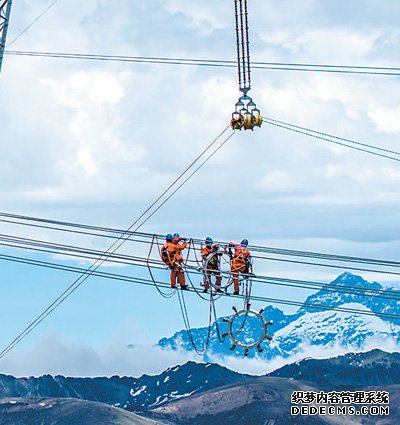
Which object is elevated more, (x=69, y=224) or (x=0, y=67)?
(x=0, y=67)

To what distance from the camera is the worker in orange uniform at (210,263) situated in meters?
46.3

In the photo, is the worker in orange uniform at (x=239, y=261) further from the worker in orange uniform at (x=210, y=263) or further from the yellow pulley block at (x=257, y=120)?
the yellow pulley block at (x=257, y=120)

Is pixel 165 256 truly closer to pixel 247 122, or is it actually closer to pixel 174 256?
pixel 174 256

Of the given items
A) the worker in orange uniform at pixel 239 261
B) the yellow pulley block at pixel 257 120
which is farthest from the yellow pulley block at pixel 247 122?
the worker in orange uniform at pixel 239 261

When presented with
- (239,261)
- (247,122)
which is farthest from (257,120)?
(239,261)

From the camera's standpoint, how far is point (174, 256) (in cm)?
4644

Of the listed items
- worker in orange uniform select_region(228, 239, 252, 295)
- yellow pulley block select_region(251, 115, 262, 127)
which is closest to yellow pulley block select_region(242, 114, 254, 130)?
yellow pulley block select_region(251, 115, 262, 127)

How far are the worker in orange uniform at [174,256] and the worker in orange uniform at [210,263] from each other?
1049mm

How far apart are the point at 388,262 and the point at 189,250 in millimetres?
10127

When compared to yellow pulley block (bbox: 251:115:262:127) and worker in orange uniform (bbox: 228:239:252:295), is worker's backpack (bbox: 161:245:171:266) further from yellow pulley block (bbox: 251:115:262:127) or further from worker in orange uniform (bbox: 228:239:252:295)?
yellow pulley block (bbox: 251:115:262:127)

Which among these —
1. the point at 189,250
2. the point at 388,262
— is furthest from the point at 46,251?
the point at 388,262

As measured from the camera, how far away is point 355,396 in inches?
2589

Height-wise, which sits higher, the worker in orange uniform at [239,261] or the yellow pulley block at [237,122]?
the yellow pulley block at [237,122]

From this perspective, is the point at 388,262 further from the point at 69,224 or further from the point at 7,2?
the point at 7,2
